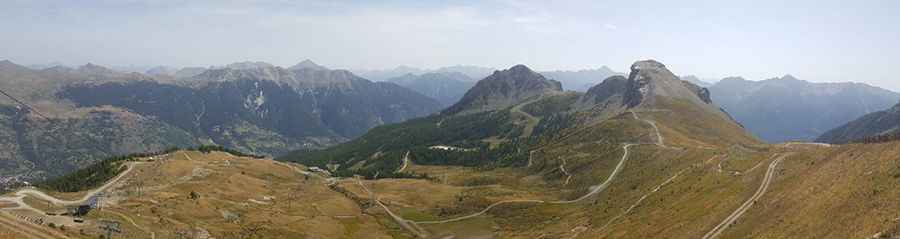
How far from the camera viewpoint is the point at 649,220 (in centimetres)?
12462

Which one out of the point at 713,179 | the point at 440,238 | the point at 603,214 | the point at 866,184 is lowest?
the point at 440,238

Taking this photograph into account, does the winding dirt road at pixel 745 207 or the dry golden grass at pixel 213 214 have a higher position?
the winding dirt road at pixel 745 207

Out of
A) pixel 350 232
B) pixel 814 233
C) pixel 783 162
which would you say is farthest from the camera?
pixel 350 232

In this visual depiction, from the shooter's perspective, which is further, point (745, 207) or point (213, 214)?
point (213, 214)

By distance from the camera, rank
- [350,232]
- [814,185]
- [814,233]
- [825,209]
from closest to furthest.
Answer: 1. [814,233]
2. [825,209]
3. [814,185]
4. [350,232]

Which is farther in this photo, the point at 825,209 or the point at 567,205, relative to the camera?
the point at 567,205

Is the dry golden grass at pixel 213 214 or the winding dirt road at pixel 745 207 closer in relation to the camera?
the winding dirt road at pixel 745 207

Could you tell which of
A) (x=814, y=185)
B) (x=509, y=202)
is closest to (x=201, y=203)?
(x=509, y=202)

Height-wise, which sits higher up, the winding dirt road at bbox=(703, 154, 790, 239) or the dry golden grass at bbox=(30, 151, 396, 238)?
the winding dirt road at bbox=(703, 154, 790, 239)

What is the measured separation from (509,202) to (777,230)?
4621 inches

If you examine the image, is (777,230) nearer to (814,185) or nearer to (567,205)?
(814,185)

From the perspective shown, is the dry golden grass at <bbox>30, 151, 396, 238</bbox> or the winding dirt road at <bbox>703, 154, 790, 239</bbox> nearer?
the winding dirt road at <bbox>703, 154, 790, 239</bbox>

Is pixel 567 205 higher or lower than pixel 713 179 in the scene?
lower

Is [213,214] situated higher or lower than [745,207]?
lower
